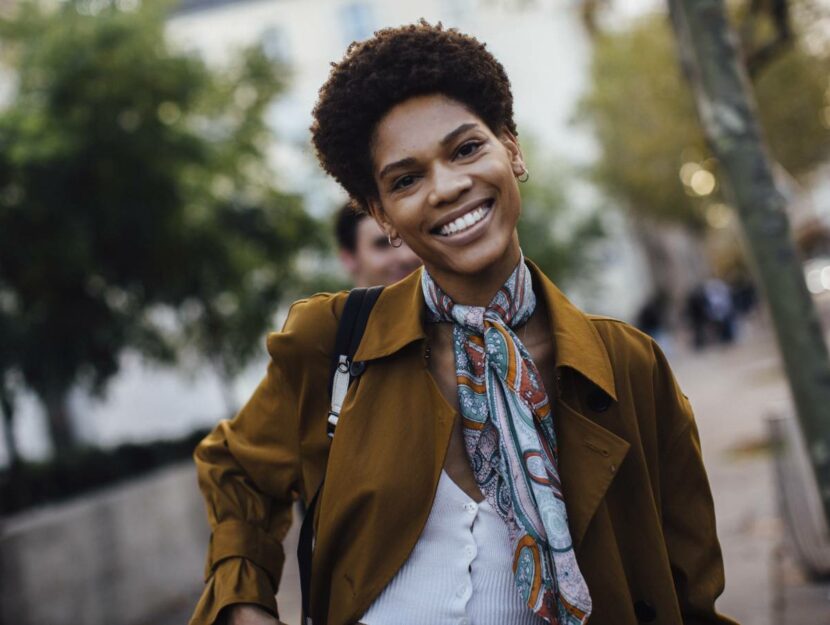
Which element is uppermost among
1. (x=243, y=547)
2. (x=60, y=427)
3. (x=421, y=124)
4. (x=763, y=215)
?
(x=421, y=124)

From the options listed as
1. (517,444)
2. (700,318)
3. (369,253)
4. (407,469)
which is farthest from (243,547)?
(700,318)

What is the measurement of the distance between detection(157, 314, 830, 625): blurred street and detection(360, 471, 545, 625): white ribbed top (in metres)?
3.77

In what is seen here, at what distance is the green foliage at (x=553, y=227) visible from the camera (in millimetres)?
21250

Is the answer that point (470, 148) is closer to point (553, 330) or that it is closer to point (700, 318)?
point (553, 330)

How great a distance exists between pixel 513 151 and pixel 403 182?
312 mm

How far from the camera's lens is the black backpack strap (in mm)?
2307

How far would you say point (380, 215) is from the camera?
96.9 inches

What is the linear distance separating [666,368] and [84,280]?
687cm

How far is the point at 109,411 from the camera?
1891 centimetres

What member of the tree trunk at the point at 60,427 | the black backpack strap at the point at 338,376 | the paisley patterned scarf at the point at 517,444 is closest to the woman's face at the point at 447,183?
the paisley patterned scarf at the point at 517,444

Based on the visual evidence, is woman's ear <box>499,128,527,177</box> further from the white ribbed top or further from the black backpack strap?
the white ribbed top

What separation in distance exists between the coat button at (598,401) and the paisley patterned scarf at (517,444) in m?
0.10

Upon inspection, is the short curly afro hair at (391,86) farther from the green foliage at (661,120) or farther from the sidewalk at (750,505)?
the green foliage at (661,120)

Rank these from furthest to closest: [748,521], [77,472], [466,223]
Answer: [77,472] < [748,521] < [466,223]
